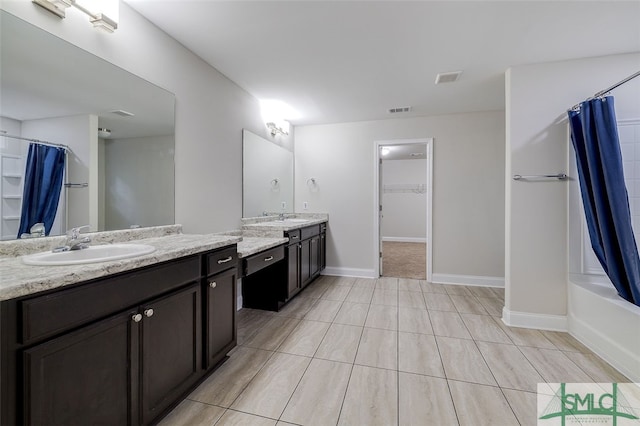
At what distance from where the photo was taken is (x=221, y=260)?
5.67 ft

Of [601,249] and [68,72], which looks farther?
A: [601,249]

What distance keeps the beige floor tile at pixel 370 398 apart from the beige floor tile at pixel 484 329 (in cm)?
102

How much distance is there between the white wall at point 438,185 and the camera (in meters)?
3.65

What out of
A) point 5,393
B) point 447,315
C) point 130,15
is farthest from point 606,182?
point 130,15

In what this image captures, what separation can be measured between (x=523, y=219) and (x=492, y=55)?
4.85 feet

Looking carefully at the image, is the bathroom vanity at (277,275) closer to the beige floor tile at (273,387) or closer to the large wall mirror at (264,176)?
the large wall mirror at (264,176)

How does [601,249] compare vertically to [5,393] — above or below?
above

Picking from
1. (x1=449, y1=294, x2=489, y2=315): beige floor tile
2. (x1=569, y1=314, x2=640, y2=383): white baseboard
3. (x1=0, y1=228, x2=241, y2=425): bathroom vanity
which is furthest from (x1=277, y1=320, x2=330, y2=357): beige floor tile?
(x1=569, y1=314, x2=640, y2=383): white baseboard

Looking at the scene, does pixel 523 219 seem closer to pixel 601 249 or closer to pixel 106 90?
pixel 601 249

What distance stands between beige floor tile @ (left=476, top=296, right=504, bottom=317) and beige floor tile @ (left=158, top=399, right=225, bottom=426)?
268cm

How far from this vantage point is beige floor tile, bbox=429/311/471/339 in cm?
Result: 232

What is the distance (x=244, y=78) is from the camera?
2.69m

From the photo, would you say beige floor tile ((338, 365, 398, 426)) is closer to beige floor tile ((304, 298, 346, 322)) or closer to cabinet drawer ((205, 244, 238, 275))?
beige floor tile ((304, 298, 346, 322))

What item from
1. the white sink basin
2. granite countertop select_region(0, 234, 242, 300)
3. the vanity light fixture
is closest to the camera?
granite countertop select_region(0, 234, 242, 300)
